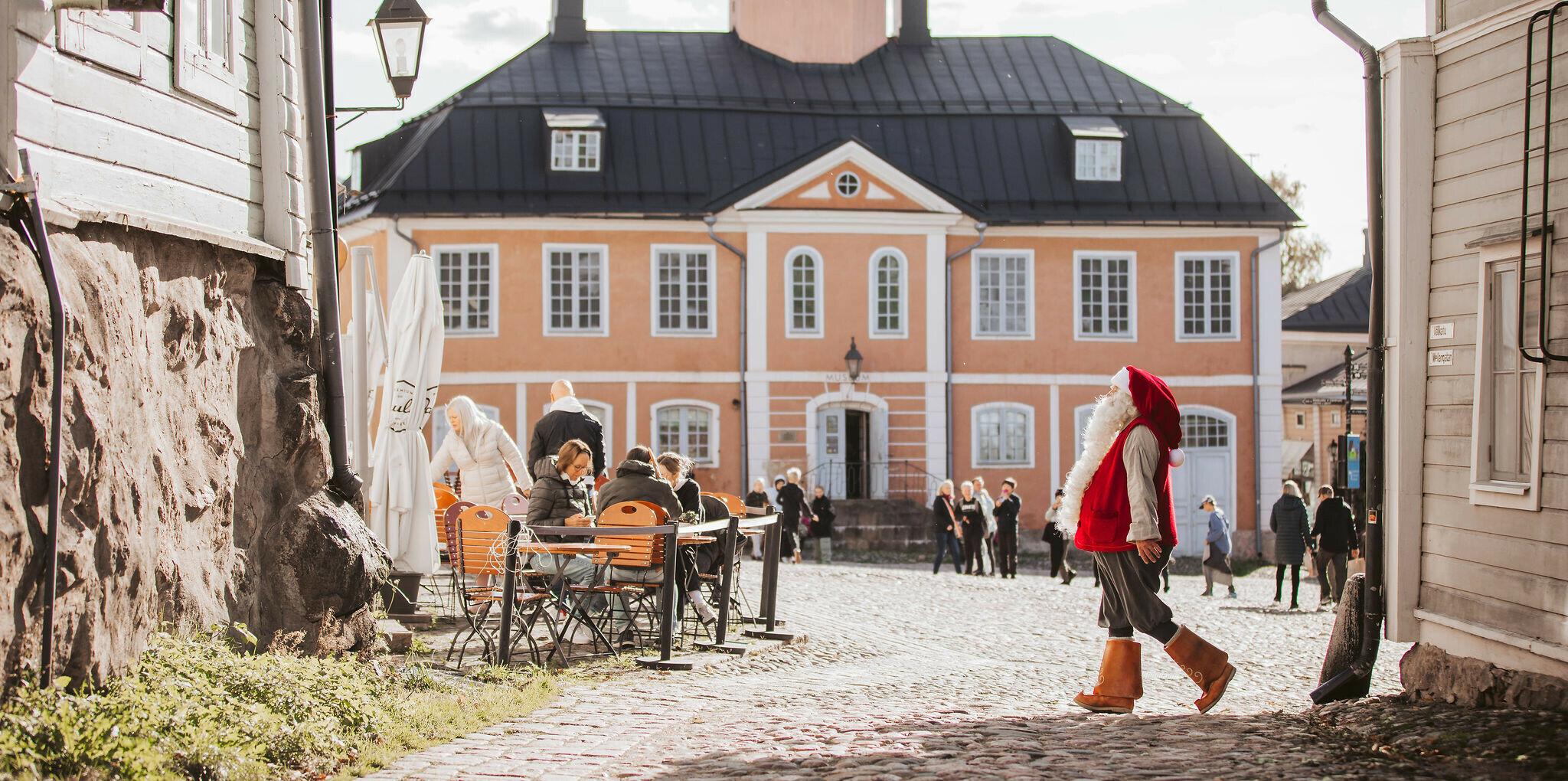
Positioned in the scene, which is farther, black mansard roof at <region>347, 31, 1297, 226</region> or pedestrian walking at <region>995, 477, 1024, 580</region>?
black mansard roof at <region>347, 31, 1297, 226</region>

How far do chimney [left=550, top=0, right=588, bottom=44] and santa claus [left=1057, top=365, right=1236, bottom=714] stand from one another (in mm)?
27294

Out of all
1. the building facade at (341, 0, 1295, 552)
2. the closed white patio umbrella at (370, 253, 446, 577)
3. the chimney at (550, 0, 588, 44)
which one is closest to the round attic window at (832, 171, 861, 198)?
the building facade at (341, 0, 1295, 552)

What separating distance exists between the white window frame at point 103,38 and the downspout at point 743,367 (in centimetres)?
2337

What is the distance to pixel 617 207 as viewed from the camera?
1229 inches

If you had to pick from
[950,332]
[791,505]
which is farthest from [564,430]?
[950,332]

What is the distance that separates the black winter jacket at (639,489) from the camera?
11516 mm

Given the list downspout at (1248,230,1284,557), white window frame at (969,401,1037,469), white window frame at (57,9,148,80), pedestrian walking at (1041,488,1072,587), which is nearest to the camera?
white window frame at (57,9,148,80)

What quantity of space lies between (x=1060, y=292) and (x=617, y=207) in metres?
8.34

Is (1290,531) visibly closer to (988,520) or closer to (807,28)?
(988,520)

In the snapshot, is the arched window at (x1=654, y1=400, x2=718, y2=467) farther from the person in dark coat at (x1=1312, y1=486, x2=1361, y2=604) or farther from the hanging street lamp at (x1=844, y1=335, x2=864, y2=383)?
the person in dark coat at (x1=1312, y1=486, x2=1361, y2=604)

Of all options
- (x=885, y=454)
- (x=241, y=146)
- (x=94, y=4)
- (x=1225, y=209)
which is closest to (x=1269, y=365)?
(x=1225, y=209)

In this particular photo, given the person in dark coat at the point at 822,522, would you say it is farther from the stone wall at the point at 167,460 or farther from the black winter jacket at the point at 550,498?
the stone wall at the point at 167,460

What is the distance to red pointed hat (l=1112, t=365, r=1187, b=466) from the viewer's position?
895cm

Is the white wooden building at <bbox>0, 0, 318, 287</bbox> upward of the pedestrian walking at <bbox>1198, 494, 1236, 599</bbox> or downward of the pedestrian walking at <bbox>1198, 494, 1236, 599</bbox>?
upward
